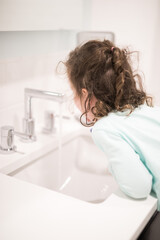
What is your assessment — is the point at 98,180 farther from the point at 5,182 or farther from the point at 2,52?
the point at 2,52

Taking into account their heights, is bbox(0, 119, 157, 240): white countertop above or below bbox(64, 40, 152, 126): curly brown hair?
below

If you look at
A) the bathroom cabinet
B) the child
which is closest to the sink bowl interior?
the child

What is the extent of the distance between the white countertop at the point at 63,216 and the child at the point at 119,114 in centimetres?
6

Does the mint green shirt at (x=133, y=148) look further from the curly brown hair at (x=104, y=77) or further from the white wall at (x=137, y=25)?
the white wall at (x=137, y=25)

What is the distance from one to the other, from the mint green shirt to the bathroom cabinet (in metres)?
0.41

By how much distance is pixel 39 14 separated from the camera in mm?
1036

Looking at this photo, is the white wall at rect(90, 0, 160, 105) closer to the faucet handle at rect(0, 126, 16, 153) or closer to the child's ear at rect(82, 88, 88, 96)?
the child's ear at rect(82, 88, 88, 96)

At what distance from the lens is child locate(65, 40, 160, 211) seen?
76 cm

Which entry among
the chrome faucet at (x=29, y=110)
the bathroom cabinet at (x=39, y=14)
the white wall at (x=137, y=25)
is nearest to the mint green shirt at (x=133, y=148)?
the chrome faucet at (x=29, y=110)

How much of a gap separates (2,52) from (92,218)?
0.67 metres

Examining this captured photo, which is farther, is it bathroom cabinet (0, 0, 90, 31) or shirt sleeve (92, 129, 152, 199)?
bathroom cabinet (0, 0, 90, 31)

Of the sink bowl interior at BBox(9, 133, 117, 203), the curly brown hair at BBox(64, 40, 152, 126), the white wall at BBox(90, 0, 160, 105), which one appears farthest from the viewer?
the white wall at BBox(90, 0, 160, 105)

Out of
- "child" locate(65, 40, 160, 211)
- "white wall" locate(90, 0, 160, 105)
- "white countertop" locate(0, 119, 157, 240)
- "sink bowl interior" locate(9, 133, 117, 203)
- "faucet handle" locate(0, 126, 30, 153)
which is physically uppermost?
"white wall" locate(90, 0, 160, 105)

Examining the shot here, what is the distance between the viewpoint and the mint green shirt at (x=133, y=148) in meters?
0.75
